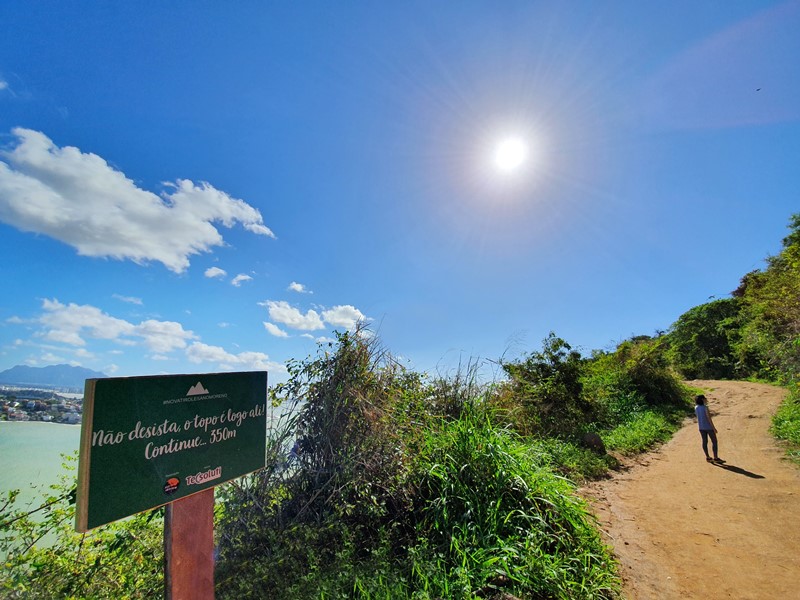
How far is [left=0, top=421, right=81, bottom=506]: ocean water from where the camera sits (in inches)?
117

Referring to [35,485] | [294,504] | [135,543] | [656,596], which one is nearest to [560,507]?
[656,596]

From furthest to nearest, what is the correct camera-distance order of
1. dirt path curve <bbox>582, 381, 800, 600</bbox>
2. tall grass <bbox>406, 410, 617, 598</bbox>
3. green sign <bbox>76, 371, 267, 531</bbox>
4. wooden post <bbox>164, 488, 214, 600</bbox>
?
dirt path curve <bbox>582, 381, 800, 600</bbox> → tall grass <bbox>406, 410, 617, 598</bbox> → wooden post <bbox>164, 488, 214, 600</bbox> → green sign <bbox>76, 371, 267, 531</bbox>

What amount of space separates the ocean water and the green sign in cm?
195

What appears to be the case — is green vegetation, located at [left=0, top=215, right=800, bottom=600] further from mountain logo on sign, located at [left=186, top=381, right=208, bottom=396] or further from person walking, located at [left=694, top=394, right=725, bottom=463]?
person walking, located at [left=694, top=394, right=725, bottom=463]

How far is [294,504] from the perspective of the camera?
3.64 m

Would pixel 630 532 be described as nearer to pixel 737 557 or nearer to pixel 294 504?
pixel 737 557

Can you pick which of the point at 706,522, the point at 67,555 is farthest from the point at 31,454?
the point at 706,522

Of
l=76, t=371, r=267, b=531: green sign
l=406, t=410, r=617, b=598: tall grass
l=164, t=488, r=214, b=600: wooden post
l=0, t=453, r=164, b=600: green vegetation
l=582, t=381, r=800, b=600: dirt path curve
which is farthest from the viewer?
l=582, t=381, r=800, b=600: dirt path curve

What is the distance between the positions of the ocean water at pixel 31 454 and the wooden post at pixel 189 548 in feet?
6.49

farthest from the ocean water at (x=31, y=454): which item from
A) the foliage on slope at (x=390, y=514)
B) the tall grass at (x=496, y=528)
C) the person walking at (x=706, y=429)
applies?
the person walking at (x=706, y=429)

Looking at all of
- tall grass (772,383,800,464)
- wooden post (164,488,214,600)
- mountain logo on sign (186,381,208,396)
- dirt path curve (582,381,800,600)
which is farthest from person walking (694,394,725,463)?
mountain logo on sign (186,381,208,396)

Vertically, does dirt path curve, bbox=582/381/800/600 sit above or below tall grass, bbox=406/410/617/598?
below

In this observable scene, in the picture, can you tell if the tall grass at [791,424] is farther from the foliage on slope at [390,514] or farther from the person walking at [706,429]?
the foliage on slope at [390,514]

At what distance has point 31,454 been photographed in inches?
135
